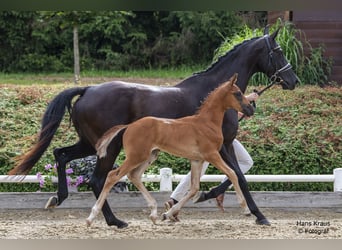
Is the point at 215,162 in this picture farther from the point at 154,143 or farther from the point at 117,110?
the point at 117,110

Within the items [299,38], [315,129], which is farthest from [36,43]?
[315,129]

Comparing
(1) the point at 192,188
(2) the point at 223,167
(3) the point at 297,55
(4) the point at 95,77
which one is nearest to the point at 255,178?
(1) the point at 192,188

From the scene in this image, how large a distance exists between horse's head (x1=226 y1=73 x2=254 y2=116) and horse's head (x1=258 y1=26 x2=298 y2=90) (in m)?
0.78

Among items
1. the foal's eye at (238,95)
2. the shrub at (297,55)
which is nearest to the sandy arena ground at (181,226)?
the foal's eye at (238,95)

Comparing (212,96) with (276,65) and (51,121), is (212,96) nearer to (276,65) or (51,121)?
(276,65)

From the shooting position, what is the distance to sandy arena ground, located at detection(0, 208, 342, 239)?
505cm

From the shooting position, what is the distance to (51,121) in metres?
5.35

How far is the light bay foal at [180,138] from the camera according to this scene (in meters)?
4.74

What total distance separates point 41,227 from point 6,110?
3.72 metres

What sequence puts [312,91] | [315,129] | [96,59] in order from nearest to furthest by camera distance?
[315,129], [312,91], [96,59]

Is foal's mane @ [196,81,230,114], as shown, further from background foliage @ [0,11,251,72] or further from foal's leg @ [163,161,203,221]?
background foliage @ [0,11,251,72]

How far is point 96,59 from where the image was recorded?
1752 cm

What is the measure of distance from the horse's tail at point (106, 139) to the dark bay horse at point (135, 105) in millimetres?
178

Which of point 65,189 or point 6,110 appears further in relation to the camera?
point 6,110
